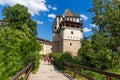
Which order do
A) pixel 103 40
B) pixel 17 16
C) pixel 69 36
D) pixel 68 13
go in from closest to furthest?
1. pixel 103 40
2. pixel 17 16
3. pixel 69 36
4. pixel 68 13

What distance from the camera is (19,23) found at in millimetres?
40062

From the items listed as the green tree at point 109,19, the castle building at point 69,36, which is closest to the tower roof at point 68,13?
the castle building at point 69,36

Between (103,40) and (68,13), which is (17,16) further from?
(68,13)

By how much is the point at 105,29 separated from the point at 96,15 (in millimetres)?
1876

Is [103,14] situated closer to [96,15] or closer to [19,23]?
[96,15]

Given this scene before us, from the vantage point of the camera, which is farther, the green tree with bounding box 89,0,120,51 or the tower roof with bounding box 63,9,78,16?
the tower roof with bounding box 63,9,78,16

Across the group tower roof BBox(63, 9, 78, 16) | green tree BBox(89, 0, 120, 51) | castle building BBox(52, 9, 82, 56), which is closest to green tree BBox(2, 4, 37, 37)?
castle building BBox(52, 9, 82, 56)

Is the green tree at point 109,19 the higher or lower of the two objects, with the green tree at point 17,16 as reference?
lower

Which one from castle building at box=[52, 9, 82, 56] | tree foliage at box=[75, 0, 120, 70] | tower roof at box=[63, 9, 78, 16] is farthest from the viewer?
tower roof at box=[63, 9, 78, 16]

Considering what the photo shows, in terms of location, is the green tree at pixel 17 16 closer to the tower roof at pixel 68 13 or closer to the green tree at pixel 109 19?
the green tree at pixel 109 19

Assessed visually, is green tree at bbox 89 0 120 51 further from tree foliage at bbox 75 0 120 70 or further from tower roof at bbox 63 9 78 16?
tower roof at bbox 63 9 78 16

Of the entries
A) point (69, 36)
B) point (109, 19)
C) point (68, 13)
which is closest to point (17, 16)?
point (69, 36)

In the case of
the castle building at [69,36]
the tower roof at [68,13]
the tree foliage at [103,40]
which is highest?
the tower roof at [68,13]

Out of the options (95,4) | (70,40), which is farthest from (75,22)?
(95,4)
